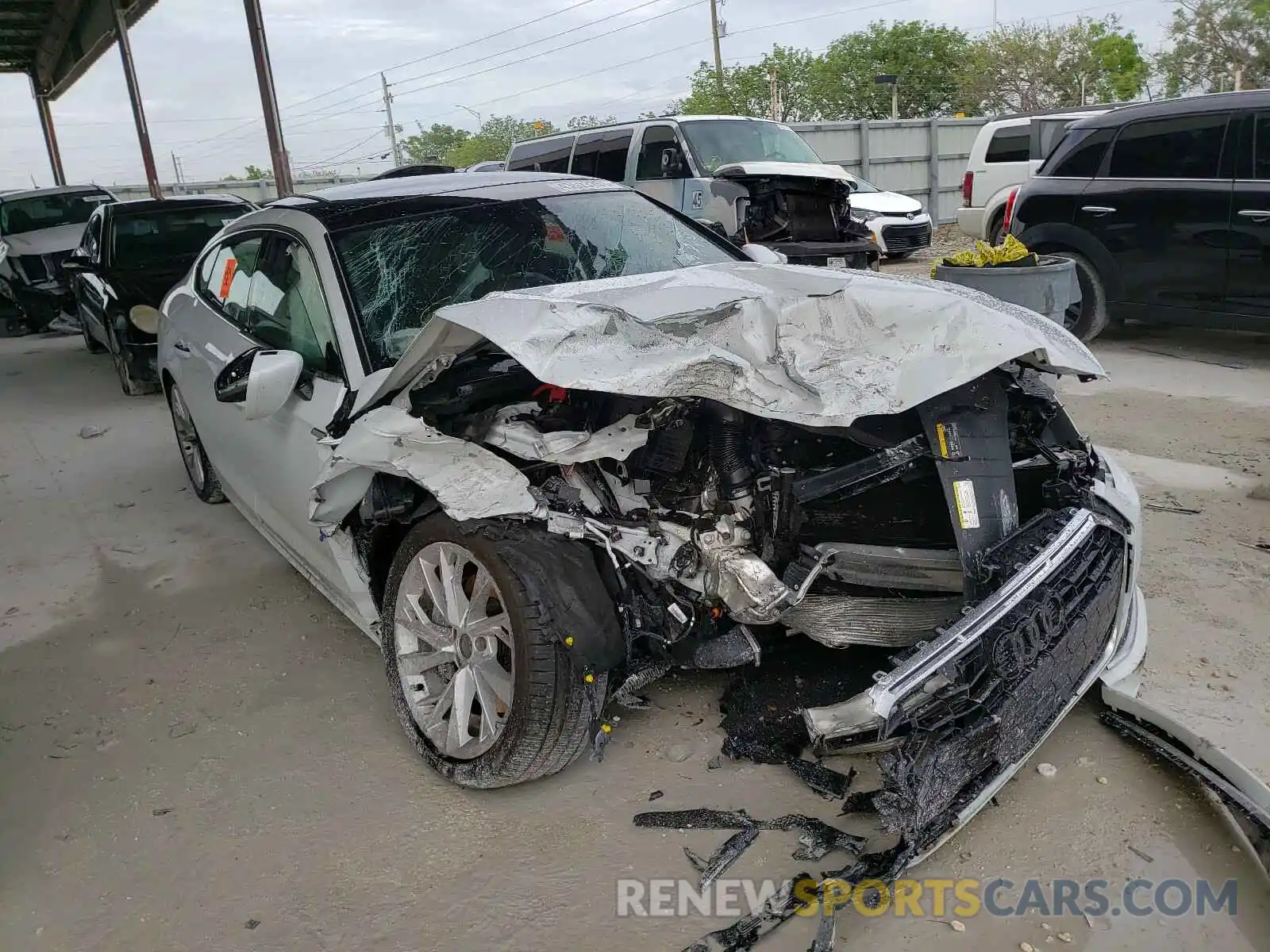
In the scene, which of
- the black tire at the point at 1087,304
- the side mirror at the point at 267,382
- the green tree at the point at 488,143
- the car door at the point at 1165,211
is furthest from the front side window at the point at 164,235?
the green tree at the point at 488,143

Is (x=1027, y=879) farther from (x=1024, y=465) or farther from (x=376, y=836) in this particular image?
(x=376, y=836)

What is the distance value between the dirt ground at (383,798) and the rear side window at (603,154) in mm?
7969

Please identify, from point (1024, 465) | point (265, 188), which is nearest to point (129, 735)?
point (1024, 465)

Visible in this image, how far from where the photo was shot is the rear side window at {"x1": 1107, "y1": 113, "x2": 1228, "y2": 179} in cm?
663

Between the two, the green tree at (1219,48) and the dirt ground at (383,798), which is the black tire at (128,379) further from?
the green tree at (1219,48)

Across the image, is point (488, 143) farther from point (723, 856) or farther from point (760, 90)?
point (723, 856)

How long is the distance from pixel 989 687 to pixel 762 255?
2514mm

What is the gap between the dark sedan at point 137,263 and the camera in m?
8.02

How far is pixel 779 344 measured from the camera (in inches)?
101

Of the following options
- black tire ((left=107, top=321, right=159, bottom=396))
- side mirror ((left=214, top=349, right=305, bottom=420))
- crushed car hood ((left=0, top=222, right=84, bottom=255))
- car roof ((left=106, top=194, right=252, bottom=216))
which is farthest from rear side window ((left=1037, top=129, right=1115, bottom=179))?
crushed car hood ((left=0, top=222, right=84, bottom=255))

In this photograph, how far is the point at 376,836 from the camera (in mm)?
2604

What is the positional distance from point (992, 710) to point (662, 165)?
9501 millimetres

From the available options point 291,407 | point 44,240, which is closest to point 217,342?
point 291,407

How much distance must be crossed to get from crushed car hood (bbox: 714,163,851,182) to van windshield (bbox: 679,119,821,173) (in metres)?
0.86
